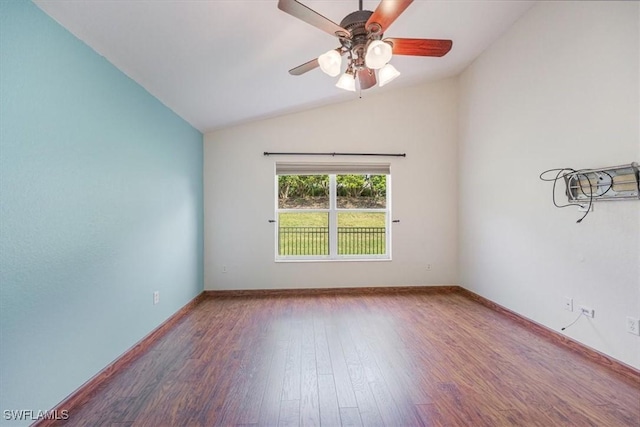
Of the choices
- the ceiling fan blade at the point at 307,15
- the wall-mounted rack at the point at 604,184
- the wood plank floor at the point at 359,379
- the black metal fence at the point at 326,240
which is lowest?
the wood plank floor at the point at 359,379

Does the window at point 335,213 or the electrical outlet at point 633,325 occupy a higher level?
the window at point 335,213

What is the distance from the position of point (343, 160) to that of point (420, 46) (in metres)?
2.39

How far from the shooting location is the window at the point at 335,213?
165 inches

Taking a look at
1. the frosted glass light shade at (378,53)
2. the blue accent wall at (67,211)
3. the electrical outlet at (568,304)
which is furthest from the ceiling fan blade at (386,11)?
the electrical outlet at (568,304)

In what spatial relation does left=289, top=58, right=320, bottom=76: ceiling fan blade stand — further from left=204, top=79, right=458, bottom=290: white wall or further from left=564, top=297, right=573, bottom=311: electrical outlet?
left=564, top=297, right=573, bottom=311: electrical outlet

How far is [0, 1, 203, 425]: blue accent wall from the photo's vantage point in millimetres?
1363

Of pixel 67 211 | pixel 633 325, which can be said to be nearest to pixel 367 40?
pixel 67 211

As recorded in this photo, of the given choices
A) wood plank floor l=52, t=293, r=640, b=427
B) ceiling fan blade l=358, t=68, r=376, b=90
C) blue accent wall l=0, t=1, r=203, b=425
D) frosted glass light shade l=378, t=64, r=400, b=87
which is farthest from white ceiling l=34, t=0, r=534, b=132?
wood plank floor l=52, t=293, r=640, b=427

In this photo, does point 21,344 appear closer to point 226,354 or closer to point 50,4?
point 226,354

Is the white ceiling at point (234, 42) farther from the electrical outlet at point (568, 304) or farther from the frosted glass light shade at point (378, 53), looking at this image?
the electrical outlet at point (568, 304)

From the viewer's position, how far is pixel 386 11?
4.83 ft

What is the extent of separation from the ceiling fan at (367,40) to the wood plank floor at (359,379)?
2015 millimetres

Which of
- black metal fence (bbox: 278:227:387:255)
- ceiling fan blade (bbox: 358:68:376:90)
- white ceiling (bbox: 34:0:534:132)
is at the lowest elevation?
black metal fence (bbox: 278:227:387:255)

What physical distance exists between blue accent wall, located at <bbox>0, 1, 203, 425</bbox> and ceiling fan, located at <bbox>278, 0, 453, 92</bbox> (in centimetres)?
133
